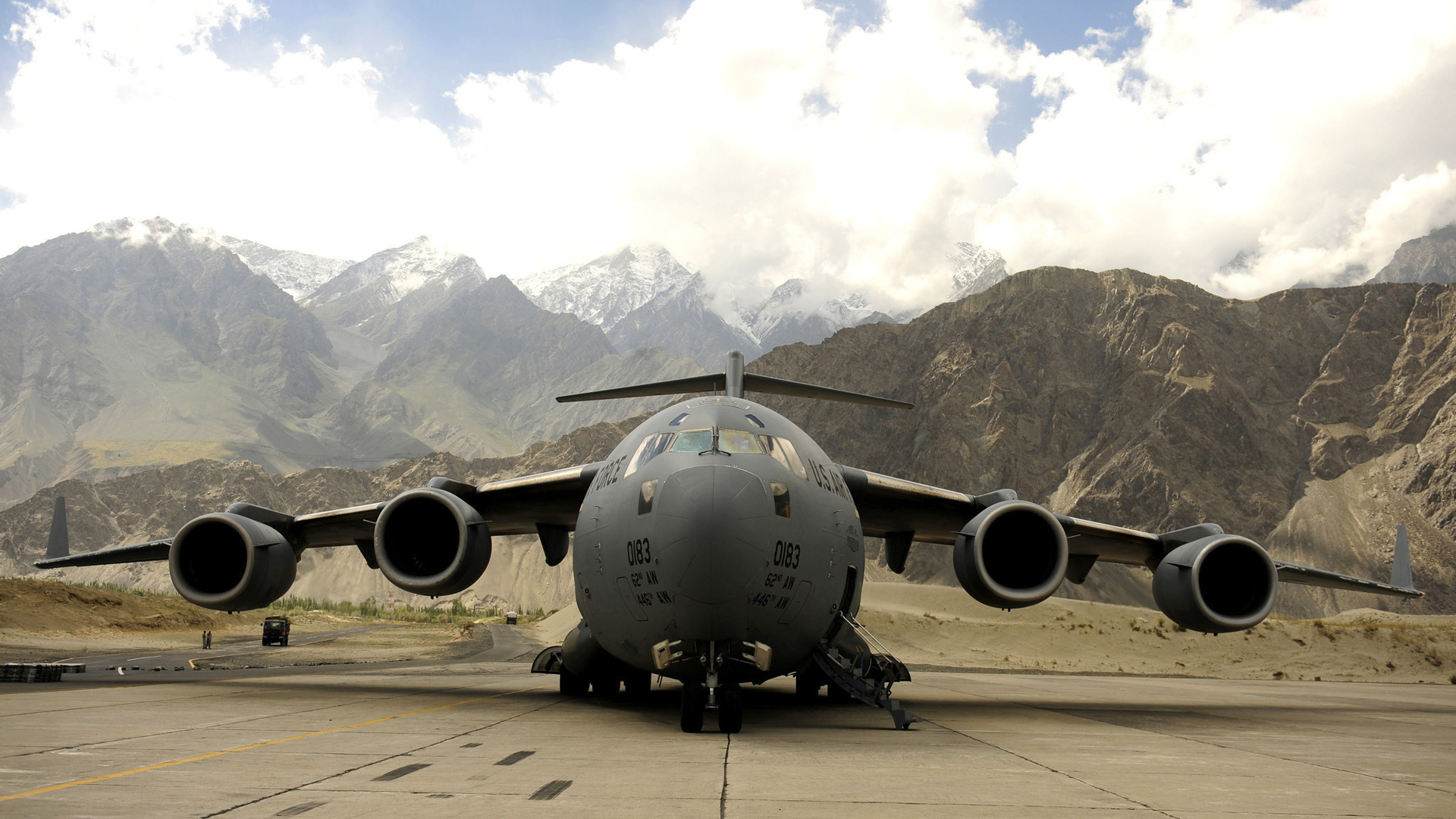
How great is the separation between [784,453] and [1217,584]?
8043 millimetres

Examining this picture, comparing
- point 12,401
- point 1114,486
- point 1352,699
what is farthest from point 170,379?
point 1352,699

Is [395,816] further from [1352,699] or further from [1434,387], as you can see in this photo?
[1434,387]

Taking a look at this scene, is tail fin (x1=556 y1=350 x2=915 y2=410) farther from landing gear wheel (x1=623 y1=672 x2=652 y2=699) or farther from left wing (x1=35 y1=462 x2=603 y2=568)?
landing gear wheel (x1=623 y1=672 x2=652 y2=699)

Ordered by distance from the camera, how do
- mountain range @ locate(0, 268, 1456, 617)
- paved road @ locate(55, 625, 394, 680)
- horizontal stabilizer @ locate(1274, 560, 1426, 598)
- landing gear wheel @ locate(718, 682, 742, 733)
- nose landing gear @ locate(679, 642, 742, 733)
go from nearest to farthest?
nose landing gear @ locate(679, 642, 742, 733)
landing gear wheel @ locate(718, 682, 742, 733)
horizontal stabilizer @ locate(1274, 560, 1426, 598)
paved road @ locate(55, 625, 394, 680)
mountain range @ locate(0, 268, 1456, 617)

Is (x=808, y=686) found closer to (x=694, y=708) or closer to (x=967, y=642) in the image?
(x=694, y=708)

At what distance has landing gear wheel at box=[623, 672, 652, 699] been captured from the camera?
13.6 meters

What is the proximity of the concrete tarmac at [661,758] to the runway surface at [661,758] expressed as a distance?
34 millimetres

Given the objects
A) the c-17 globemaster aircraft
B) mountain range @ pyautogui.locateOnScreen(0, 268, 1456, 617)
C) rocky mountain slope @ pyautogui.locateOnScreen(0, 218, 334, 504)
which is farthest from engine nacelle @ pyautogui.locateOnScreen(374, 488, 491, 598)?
rocky mountain slope @ pyautogui.locateOnScreen(0, 218, 334, 504)

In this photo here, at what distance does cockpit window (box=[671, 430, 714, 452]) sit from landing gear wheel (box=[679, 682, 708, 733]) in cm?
226

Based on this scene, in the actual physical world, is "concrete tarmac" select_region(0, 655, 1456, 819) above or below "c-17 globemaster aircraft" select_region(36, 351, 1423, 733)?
below

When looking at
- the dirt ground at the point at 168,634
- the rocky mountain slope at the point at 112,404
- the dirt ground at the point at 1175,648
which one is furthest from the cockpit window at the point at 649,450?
the rocky mountain slope at the point at 112,404

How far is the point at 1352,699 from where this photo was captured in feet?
62.1

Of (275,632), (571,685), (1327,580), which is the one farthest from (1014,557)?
(275,632)

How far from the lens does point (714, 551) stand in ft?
27.7
